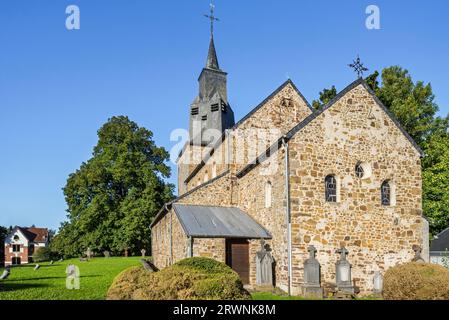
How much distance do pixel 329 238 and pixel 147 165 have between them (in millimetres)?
27610

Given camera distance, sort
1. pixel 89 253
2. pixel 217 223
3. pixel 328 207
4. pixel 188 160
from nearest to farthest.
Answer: pixel 328 207 < pixel 217 223 < pixel 188 160 < pixel 89 253

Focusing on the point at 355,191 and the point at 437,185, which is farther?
the point at 437,185

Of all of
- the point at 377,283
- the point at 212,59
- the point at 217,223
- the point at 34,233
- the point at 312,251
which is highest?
the point at 212,59

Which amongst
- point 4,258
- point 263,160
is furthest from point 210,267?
point 4,258

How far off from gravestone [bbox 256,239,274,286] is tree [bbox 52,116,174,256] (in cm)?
2331

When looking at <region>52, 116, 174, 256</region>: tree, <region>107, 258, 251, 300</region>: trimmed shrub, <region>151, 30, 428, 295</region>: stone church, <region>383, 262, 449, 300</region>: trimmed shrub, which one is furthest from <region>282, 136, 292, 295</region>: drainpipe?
<region>52, 116, 174, 256</region>: tree

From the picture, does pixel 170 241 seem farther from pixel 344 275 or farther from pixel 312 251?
pixel 344 275

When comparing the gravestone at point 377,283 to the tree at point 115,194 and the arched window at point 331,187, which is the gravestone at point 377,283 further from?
the tree at point 115,194

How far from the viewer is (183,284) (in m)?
9.20

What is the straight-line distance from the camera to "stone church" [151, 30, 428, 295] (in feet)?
54.7

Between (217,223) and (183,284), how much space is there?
31.5ft

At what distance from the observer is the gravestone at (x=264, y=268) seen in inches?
666

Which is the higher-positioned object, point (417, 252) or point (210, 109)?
point (210, 109)

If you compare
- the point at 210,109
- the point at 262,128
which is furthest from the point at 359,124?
the point at 210,109
